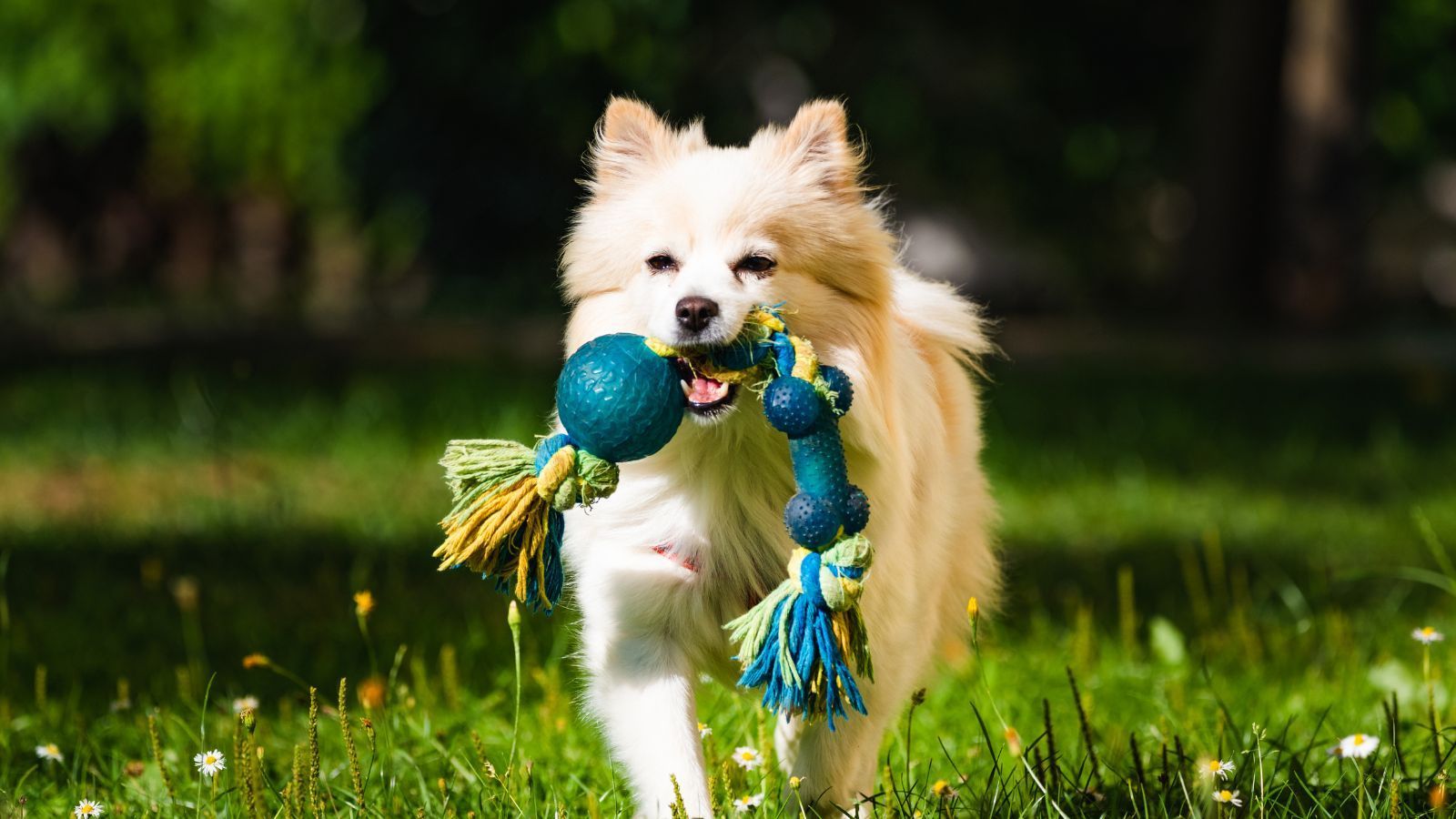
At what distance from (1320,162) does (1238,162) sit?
77cm

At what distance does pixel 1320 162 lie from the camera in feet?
36.3

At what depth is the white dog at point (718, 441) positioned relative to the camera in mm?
2793

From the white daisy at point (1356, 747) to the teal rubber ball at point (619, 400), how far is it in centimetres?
144

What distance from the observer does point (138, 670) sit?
3975 mm

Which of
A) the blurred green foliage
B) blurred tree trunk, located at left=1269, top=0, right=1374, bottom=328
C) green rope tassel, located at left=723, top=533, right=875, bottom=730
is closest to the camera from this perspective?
green rope tassel, located at left=723, top=533, right=875, bottom=730

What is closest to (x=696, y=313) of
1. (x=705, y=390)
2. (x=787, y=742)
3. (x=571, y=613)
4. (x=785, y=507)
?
(x=705, y=390)

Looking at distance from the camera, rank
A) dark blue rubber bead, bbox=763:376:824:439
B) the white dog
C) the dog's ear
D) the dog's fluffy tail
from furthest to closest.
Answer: the dog's fluffy tail
the dog's ear
the white dog
dark blue rubber bead, bbox=763:376:824:439

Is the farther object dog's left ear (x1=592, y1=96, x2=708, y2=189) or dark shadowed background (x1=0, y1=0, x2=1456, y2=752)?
dark shadowed background (x1=0, y1=0, x2=1456, y2=752)

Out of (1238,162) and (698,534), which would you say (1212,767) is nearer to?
(698,534)

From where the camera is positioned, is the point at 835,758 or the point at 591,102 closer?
the point at 835,758

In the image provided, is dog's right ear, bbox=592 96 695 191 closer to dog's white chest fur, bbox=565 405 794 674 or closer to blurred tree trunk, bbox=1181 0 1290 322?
dog's white chest fur, bbox=565 405 794 674

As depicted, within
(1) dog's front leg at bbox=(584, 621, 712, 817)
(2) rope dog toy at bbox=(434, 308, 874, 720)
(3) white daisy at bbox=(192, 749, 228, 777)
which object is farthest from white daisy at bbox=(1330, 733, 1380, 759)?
(3) white daisy at bbox=(192, 749, 228, 777)

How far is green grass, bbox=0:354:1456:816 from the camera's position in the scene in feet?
9.66

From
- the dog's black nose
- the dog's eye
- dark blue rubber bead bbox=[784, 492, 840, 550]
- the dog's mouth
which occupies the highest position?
the dog's eye
